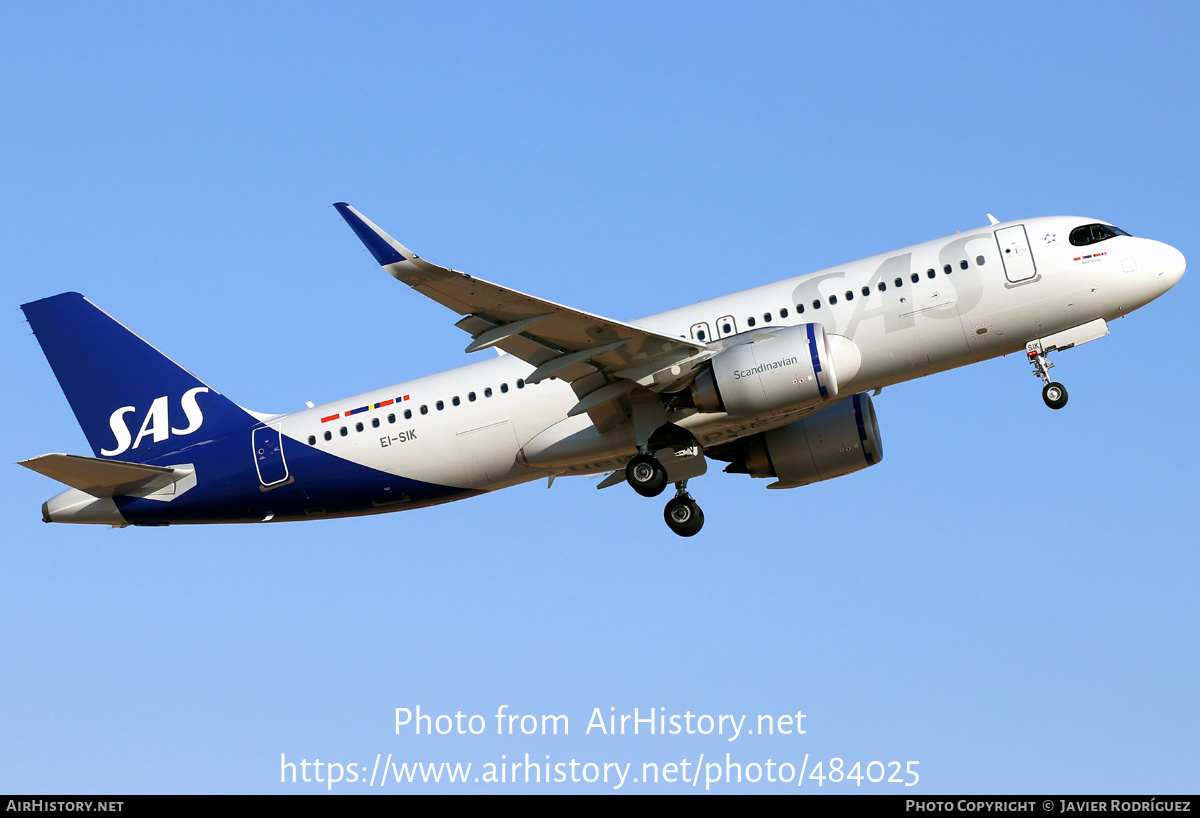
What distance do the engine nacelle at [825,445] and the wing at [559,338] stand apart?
5110mm

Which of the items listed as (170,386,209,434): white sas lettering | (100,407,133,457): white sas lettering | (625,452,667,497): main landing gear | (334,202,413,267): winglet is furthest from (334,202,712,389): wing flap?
(100,407,133,457): white sas lettering

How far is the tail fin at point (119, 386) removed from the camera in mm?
34156

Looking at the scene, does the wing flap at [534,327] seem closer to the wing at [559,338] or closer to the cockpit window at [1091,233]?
the wing at [559,338]

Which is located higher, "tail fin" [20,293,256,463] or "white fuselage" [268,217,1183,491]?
"tail fin" [20,293,256,463]

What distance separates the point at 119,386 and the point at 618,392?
14510 mm

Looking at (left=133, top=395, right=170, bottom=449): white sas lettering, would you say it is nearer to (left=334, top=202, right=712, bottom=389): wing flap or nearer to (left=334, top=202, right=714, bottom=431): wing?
(left=334, top=202, right=714, bottom=431): wing

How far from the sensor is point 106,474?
32188mm

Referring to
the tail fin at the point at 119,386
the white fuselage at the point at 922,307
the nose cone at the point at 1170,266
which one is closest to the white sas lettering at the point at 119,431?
the tail fin at the point at 119,386

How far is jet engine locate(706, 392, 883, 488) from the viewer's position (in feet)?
108

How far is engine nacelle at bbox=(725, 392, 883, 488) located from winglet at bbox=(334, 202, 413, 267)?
12753mm

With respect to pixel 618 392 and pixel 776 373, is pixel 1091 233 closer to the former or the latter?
pixel 776 373

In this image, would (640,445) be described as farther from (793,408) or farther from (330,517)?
(330,517)

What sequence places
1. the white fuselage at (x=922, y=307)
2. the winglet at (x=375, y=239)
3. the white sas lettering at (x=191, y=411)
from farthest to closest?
the white sas lettering at (x=191, y=411), the white fuselage at (x=922, y=307), the winglet at (x=375, y=239)

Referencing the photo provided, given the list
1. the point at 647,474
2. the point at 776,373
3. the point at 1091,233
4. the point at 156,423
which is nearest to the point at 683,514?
the point at 647,474
